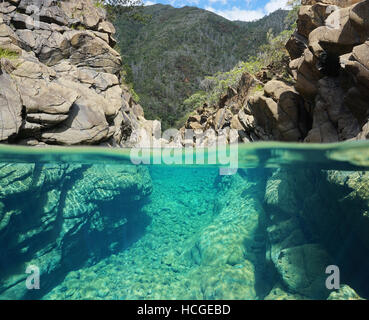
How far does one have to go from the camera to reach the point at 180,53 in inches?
2968

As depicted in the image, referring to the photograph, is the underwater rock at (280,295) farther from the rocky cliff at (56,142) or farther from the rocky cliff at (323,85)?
the rocky cliff at (56,142)

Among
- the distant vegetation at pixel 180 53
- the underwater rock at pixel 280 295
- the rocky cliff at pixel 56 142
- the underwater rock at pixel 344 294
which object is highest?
the distant vegetation at pixel 180 53

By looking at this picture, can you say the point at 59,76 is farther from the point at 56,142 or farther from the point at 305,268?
the point at 305,268

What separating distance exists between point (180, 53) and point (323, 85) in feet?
234

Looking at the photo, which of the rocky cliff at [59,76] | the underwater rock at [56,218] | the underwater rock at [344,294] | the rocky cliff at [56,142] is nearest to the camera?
the underwater rock at [344,294]

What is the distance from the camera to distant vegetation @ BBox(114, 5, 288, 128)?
61.9m

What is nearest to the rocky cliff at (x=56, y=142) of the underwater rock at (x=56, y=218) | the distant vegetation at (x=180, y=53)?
the underwater rock at (x=56, y=218)

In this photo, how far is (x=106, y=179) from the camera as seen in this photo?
12133 millimetres

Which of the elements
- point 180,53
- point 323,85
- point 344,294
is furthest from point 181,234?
point 180,53

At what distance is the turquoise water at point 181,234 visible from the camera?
7660 mm

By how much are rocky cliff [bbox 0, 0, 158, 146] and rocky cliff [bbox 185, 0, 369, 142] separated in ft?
30.2

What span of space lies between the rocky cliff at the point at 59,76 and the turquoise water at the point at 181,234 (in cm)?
108

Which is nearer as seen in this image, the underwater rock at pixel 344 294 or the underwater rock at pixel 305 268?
the underwater rock at pixel 344 294
